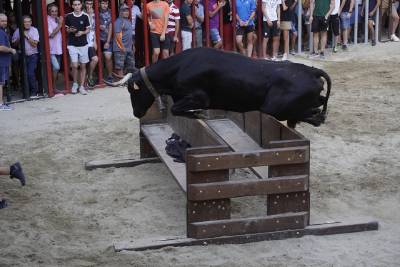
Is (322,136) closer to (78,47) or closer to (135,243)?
(135,243)

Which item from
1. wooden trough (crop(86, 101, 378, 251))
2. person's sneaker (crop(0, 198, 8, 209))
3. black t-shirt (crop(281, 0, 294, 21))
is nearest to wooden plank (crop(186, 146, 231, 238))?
wooden trough (crop(86, 101, 378, 251))

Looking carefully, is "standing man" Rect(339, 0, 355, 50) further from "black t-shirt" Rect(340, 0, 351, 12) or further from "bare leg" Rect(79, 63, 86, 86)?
"bare leg" Rect(79, 63, 86, 86)

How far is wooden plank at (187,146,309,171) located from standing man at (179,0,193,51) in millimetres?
8067

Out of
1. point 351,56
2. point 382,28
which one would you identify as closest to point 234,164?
point 351,56

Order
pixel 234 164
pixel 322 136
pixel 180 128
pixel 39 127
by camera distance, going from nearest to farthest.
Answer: pixel 234 164
pixel 180 128
pixel 322 136
pixel 39 127

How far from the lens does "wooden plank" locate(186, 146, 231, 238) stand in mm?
5785

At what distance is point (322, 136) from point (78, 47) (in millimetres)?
4996

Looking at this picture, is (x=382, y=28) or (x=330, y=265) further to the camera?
(x=382, y=28)

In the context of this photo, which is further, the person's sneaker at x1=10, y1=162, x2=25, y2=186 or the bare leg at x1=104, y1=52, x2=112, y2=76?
the bare leg at x1=104, y1=52, x2=112, y2=76

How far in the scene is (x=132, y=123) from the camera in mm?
10234

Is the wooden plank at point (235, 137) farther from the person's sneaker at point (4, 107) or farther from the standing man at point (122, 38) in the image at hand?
the standing man at point (122, 38)

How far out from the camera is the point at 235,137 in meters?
7.63

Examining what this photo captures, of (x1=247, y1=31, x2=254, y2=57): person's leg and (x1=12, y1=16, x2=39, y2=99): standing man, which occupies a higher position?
(x1=12, y1=16, x2=39, y2=99): standing man

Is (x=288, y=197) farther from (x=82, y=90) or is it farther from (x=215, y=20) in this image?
(x=215, y=20)
